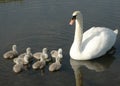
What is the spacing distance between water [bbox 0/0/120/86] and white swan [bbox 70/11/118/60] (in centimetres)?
23

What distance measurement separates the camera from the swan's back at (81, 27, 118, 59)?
12242mm

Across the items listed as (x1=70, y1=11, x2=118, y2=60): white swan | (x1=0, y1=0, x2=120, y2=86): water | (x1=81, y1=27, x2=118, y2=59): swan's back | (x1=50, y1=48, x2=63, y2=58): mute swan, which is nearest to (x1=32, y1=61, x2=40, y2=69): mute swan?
(x1=0, y1=0, x2=120, y2=86): water

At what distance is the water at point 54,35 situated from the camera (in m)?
11.0

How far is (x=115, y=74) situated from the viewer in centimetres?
1114

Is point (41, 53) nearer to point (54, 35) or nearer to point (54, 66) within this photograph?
point (54, 66)

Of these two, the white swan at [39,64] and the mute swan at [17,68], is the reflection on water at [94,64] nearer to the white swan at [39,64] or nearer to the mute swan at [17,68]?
the white swan at [39,64]

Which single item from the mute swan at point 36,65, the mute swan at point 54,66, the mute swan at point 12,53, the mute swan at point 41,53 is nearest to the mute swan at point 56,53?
the mute swan at point 41,53

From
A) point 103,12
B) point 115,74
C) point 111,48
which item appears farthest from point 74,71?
point 103,12

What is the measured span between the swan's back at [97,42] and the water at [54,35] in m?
0.27

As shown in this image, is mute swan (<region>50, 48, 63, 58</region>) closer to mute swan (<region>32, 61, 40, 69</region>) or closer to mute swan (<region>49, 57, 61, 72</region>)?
mute swan (<region>49, 57, 61, 72</region>)

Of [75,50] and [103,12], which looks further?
[103,12]

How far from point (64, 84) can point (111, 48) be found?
3047 mm

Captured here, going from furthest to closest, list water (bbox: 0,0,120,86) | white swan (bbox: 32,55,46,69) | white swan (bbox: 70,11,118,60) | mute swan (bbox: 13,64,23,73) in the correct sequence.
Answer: white swan (bbox: 70,11,118,60)
white swan (bbox: 32,55,46,69)
mute swan (bbox: 13,64,23,73)
water (bbox: 0,0,120,86)

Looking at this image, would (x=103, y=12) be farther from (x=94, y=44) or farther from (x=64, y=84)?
(x=64, y=84)
